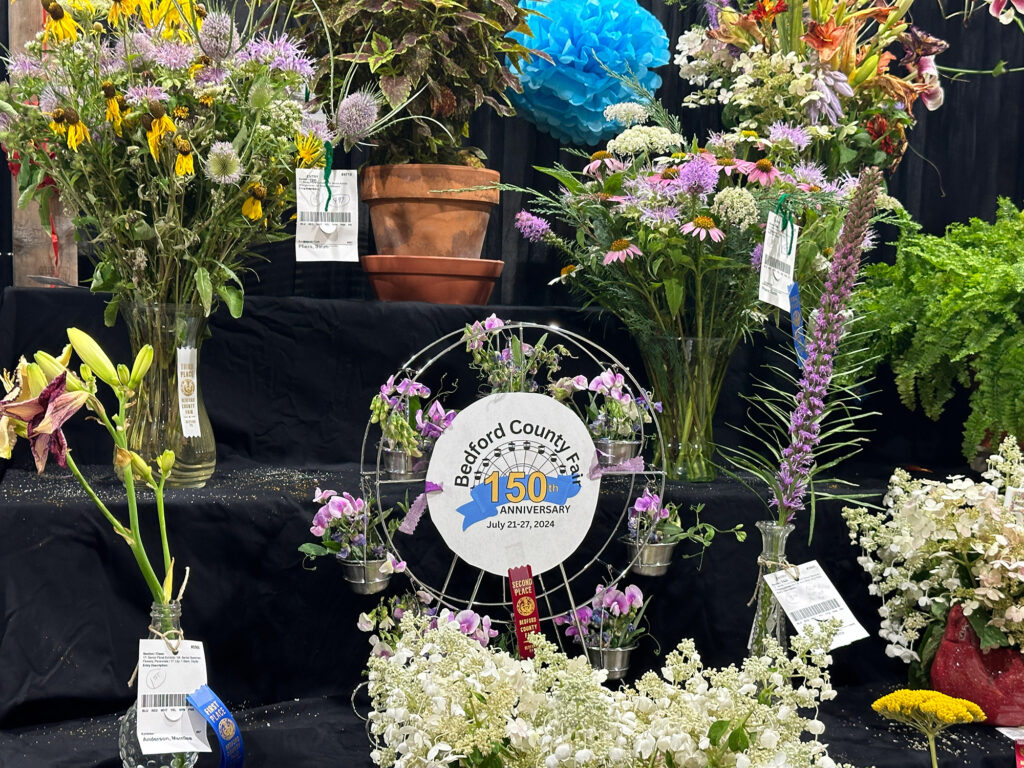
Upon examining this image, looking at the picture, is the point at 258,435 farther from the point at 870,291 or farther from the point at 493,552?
the point at 870,291

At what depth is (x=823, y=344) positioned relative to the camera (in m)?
1.27

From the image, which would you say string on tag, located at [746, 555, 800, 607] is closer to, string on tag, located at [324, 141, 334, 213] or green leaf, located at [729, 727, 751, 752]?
green leaf, located at [729, 727, 751, 752]

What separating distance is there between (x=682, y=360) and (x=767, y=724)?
2.68 feet

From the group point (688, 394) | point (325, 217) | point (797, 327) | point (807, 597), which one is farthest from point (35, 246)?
point (807, 597)

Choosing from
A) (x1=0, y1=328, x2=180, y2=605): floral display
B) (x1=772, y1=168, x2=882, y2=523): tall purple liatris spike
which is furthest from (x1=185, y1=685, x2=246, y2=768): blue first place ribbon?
(x1=772, y1=168, x2=882, y2=523): tall purple liatris spike

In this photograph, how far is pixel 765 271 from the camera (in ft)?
4.72

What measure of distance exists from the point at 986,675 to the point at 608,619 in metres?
0.55

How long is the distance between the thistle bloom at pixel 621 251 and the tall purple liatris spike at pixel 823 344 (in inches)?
13.7

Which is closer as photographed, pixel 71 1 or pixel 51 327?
pixel 71 1

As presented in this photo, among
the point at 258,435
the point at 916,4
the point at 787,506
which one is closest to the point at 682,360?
the point at 787,506

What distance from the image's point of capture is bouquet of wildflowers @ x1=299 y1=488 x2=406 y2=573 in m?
1.40

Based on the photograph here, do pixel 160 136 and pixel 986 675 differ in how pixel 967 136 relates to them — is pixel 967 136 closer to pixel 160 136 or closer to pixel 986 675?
pixel 986 675

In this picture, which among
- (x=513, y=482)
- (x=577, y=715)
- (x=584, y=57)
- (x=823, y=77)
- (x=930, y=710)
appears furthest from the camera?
(x=584, y=57)

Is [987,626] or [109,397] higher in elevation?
[109,397]
